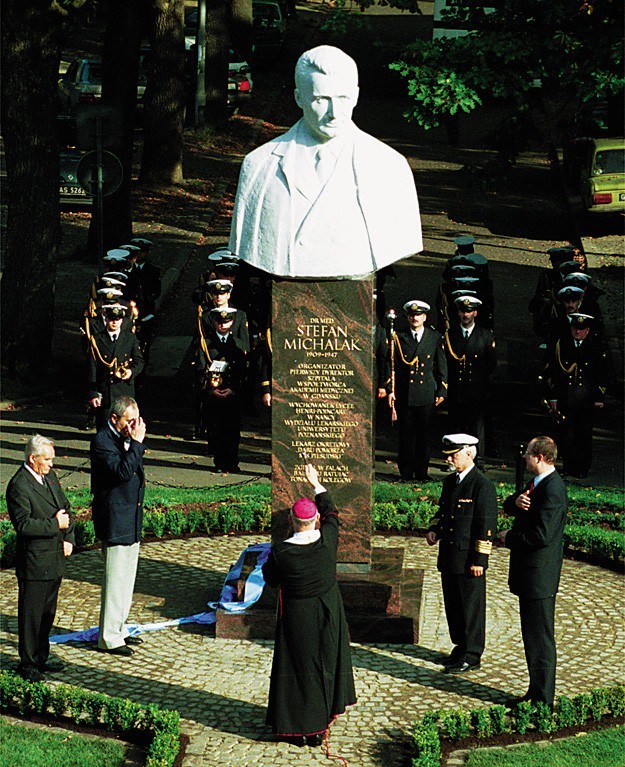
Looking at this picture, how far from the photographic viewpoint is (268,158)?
1077cm

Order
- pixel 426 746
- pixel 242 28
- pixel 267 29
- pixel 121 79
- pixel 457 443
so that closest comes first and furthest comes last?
pixel 426 746
pixel 457 443
pixel 121 79
pixel 242 28
pixel 267 29

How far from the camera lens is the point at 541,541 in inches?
382

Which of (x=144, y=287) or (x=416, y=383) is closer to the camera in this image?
(x=416, y=383)

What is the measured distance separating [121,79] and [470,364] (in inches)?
421

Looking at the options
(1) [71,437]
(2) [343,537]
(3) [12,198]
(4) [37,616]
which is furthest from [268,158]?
(3) [12,198]

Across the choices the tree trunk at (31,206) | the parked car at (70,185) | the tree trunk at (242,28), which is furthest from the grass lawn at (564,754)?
the tree trunk at (242,28)

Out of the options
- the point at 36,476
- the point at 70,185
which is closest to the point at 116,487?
the point at 36,476

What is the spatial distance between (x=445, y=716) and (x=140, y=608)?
3389 mm

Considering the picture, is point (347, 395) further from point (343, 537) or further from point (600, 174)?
point (600, 174)

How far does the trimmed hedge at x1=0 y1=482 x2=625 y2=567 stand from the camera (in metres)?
13.6

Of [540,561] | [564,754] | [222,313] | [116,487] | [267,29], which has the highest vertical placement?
[267,29]

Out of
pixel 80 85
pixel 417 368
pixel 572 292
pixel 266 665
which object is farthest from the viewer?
pixel 80 85

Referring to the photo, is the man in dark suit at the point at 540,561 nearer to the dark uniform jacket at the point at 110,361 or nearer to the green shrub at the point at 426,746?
the green shrub at the point at 426,746

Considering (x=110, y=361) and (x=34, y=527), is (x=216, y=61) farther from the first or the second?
(x=34, y=527)
